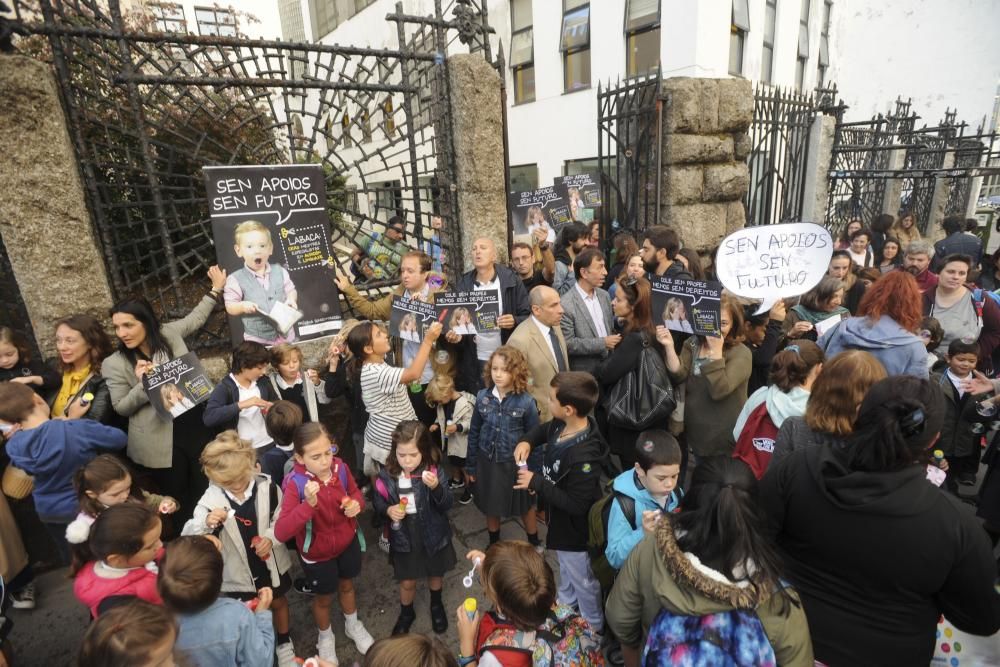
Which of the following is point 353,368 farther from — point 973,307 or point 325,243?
point 973,307

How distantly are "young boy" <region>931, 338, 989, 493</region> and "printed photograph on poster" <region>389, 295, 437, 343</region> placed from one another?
3.42 meters

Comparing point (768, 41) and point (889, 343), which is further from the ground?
point (768, 41)

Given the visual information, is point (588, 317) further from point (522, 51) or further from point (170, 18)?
point (522, 51)

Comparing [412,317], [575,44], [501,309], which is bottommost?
[501,309]

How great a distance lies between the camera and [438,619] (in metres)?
3.05

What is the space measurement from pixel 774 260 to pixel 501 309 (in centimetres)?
205

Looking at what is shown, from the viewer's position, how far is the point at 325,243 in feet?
13.6

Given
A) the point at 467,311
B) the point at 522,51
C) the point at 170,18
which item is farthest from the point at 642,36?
the point at 467,311

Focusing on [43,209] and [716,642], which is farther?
[43,209]

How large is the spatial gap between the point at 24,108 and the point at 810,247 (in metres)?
5.17

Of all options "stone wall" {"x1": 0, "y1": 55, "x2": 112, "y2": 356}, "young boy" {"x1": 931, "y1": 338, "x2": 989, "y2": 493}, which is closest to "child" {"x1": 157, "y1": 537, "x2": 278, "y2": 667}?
"stone wall" {"x1": 0, "y1": 55, "x2": 112, "y2": 356}

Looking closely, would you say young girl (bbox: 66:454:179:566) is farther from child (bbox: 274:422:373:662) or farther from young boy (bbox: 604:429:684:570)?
young boy (bbox: 604:429:684:570)

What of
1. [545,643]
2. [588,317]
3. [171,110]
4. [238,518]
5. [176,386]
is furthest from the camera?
[588,317]

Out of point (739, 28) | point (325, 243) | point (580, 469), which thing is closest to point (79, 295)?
point (325, 243)
